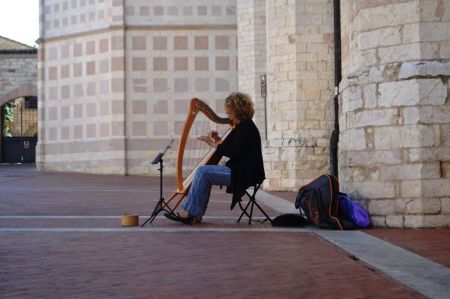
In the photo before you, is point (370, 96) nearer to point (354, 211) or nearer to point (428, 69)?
point (428, 69)

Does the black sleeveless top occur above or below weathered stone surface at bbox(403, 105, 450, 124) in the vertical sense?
below

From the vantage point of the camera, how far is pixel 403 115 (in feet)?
27.7

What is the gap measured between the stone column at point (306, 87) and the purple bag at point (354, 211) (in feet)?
25.9

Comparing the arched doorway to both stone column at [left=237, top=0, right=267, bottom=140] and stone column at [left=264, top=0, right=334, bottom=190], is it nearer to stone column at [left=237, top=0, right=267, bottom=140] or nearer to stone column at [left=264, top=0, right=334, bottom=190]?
stone column at [left=237, top=0, right=267, bottom=140]

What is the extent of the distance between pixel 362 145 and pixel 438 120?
919 mm

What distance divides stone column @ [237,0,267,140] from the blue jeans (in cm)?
1476

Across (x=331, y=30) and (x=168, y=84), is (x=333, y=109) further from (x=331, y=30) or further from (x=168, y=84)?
(x=168, y=84)

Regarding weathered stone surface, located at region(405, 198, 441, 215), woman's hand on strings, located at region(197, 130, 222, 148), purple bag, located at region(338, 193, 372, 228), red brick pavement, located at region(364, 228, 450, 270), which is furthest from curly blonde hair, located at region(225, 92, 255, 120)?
weathered stone surface, located at region(405, 198, 441, 215)

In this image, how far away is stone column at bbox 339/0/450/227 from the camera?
834cm

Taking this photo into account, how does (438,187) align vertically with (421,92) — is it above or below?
below

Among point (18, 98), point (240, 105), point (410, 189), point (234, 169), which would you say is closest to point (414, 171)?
point (410, 189)

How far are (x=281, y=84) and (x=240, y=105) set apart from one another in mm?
7990

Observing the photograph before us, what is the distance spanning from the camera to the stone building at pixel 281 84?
27.6 ft

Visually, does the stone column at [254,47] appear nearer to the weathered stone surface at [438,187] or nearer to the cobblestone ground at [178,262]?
the cobblestone ground at [178,262]
